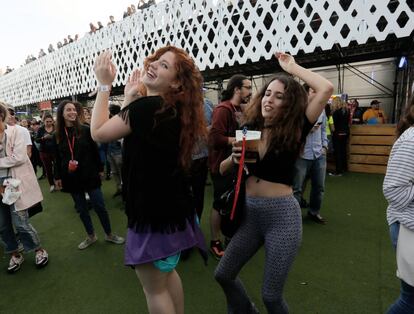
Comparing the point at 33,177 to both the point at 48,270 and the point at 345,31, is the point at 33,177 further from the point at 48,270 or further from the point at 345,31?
the point at 345,31

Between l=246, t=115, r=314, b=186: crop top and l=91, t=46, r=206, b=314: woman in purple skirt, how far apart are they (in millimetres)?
379

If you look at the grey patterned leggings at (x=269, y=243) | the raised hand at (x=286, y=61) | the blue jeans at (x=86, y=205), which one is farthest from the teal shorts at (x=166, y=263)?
the blue jeans at (x=86, y=205)

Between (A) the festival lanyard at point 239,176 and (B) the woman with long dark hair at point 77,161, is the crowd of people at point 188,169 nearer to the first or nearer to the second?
(A) the festival lanyard at point 239,176

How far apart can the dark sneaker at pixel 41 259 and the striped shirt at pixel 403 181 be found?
324cm

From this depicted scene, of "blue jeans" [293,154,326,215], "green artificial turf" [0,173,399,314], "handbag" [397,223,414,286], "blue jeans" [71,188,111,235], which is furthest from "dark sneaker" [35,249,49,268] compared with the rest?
"handbag" [397,223,414,286]

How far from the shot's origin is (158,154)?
1.25 metres

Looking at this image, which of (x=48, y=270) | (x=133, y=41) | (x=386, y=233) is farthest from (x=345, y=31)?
(x=133, y=41)

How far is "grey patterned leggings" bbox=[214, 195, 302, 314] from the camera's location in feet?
4.70

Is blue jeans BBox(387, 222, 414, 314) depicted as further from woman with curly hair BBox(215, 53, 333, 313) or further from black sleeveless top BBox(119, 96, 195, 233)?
black sleeveless top BBox(119, 96, 195, 233)

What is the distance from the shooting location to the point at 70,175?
3066 mm

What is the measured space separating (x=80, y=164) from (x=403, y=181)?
3007mm

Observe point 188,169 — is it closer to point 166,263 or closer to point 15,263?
point 166,263

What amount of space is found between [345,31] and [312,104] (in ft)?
23.7

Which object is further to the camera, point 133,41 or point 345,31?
point 133,41
